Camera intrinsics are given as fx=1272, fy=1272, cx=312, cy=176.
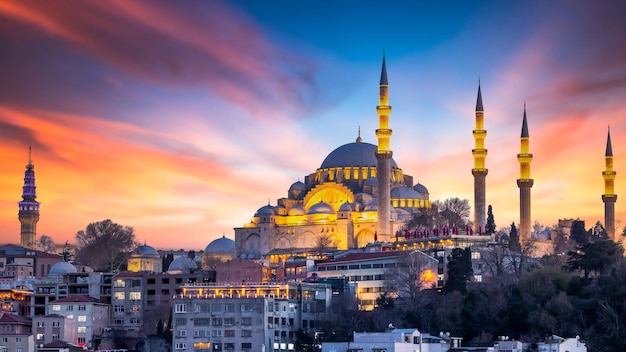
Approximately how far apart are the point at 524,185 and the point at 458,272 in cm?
2108

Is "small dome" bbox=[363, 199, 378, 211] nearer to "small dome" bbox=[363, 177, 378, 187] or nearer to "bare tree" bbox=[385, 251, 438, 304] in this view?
"small dome" bbox=[363, 177, 378, 187]

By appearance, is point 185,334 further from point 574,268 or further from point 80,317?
point 574,268

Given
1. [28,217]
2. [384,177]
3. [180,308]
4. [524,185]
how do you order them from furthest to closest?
[28,217] → [524,185] → [384,177] → [180,308]

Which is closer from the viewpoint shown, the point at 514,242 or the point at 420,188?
the point at 514,242

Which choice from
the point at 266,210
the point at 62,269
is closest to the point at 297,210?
the point at 266,210

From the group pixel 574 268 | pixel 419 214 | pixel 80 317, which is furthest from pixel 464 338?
pixel 419 214

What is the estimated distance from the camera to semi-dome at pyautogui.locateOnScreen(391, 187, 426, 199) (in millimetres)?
87625

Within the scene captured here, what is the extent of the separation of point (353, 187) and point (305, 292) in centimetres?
2930

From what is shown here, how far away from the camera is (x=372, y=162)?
91312 mm

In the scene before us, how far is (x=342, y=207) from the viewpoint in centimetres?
8506

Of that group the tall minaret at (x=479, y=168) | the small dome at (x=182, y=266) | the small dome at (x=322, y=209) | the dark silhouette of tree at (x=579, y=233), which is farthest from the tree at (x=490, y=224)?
the small dome at (x=182, y=266)

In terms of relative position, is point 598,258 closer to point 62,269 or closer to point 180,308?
point 180,308

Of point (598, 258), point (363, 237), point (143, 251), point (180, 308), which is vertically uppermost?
point (363, 237)

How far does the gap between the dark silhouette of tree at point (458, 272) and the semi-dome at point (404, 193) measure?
86.5 ft
